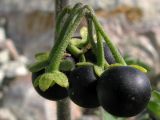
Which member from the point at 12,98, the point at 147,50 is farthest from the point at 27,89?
the point at 147,50

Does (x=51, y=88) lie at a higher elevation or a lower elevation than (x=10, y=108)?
higher

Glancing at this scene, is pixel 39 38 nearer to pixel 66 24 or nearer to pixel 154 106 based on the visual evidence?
pixel 154 106

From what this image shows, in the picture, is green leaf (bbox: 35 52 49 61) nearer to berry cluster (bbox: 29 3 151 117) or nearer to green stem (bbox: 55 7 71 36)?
berry cluster (bbox: 29 3 151 117)

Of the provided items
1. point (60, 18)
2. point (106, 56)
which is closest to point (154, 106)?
point (106, 56)

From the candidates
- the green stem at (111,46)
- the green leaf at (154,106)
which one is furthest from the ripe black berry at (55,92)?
the green leaf at (154,106)

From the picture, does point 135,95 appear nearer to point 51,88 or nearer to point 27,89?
point 51,88

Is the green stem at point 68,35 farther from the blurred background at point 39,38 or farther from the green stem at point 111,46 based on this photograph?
the blurred background at point 39,38
